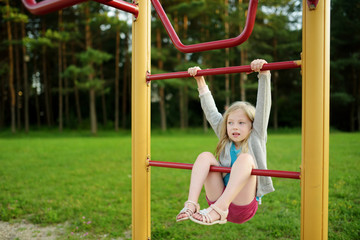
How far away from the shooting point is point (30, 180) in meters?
4.61

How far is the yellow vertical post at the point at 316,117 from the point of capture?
142 centimetres

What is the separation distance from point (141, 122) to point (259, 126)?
686mm

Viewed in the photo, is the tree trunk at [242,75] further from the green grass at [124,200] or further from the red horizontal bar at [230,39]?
the red horizontal bar at [230,39]

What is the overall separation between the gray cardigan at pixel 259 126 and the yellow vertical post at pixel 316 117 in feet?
0.82

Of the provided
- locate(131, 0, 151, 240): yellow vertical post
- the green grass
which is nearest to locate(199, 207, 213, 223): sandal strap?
locate(131, 0, 151, 240): yellow vertical post

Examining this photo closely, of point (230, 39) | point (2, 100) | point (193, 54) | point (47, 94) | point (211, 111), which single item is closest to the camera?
point (230, 39)

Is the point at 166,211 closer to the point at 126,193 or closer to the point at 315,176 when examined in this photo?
the point at 126,193

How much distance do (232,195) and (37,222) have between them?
2190 millimetres

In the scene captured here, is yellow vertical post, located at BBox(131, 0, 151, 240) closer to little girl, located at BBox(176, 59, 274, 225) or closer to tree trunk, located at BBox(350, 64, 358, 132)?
little girl, located at BBox(176, 59, 274, 225)

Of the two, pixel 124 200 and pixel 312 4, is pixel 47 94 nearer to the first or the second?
pixel 124 200

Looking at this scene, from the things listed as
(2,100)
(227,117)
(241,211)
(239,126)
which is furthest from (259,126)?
(2,100)

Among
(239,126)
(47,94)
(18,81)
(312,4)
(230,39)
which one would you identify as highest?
(18,81)

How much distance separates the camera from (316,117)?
1420mm

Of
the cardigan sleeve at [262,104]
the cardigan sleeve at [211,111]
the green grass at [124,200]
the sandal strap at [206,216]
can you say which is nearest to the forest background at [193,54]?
the green grass at [124,200]
